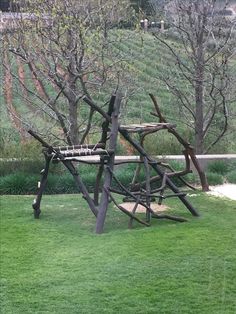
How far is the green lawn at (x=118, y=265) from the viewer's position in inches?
196

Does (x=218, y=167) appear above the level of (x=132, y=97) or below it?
above

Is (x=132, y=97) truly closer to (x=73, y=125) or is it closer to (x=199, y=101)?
(x=199, y=101)

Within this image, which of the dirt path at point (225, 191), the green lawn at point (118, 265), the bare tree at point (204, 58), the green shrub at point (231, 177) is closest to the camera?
the green lawn at point (118, 265)

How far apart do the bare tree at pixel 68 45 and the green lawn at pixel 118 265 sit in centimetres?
358

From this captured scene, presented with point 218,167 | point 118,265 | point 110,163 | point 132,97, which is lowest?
point 132,97

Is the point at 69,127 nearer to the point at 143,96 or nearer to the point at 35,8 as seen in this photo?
the point at 35,8

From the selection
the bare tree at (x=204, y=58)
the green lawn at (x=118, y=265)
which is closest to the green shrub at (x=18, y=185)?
the green lawn at (x=118, y=265)

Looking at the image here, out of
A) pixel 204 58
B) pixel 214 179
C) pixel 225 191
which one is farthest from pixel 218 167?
pixel 204 58

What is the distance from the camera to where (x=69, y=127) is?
1124 cm

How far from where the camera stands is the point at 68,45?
1089 cm

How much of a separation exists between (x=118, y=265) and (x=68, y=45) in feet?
19.5

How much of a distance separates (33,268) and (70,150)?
6.87 feet

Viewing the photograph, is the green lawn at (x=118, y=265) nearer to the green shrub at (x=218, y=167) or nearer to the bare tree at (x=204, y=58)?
the green shrub at (x=218, y=167)

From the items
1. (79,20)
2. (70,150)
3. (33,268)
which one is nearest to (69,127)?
(79,20)
